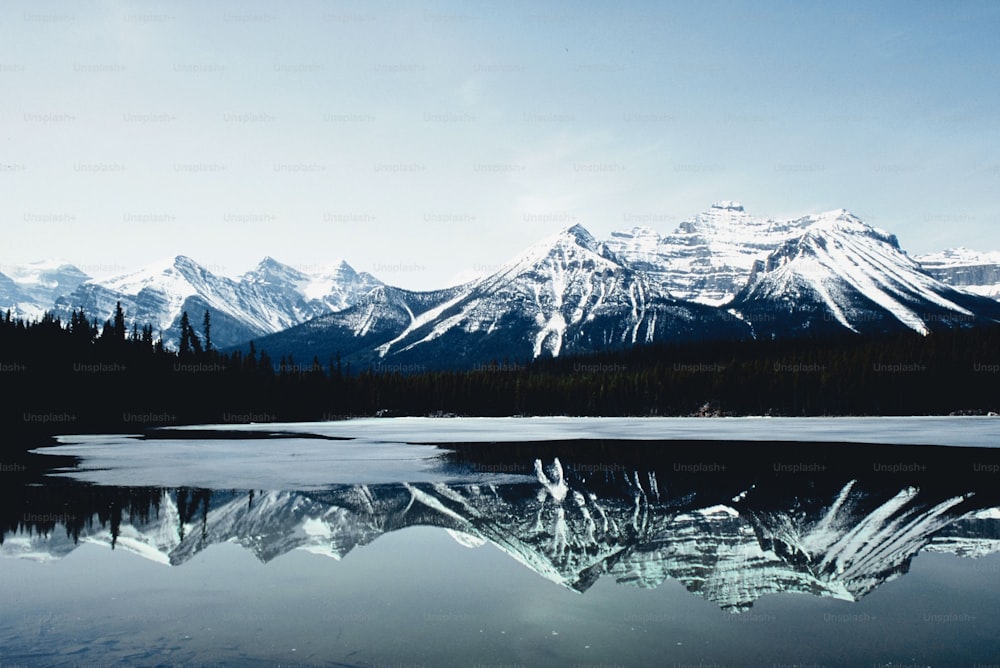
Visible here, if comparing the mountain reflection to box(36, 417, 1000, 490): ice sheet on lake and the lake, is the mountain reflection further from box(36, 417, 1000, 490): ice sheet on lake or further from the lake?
box(36, 417, 1000, 490): ice sheet on lake

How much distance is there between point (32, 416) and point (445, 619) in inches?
4114

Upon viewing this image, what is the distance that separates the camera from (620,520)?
27344 mm

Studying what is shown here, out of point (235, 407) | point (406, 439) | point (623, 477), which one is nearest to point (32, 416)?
point (235, 407)

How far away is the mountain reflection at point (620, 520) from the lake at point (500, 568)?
0.13 metres

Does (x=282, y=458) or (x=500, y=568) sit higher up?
(x=500, y=568)

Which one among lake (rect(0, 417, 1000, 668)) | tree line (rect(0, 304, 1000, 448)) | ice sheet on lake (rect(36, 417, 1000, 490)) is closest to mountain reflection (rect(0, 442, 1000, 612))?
lake (rect(0, 417, 1000, 668))

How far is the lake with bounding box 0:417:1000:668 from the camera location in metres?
14.0

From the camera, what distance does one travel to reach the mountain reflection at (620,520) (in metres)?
20.5

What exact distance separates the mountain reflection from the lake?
0.43ft

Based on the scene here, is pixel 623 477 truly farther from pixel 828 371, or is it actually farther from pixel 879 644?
pixel 828 371

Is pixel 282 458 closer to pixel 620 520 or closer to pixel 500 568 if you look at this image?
pixel 620 520

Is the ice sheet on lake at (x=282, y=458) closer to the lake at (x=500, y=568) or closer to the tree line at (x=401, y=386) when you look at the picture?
the lake at (x=500, y=568)

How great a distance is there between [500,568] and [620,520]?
7.98 meters

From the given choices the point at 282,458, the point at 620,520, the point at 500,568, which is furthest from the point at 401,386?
the point at 500,568
